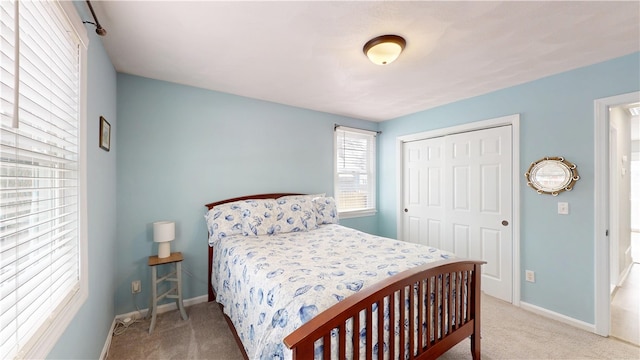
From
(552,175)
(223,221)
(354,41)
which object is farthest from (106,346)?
(552,175)

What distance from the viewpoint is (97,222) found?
1.81m

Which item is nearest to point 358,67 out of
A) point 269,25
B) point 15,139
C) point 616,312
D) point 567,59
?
point 269,25

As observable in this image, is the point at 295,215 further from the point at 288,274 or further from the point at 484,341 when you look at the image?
the point at 484,341

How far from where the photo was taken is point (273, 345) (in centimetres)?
133

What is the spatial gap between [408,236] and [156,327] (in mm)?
3456

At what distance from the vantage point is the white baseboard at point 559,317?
2363 mm

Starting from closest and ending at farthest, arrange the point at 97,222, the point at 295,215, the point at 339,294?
the point at 339,294
the point at 97,222
the point at 295,215

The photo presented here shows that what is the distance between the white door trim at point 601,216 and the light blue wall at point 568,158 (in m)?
0.04

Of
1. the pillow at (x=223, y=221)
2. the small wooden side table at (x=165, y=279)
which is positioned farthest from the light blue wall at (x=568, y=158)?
the small wooden side table at (x=165, y=279)

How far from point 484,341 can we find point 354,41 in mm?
2736

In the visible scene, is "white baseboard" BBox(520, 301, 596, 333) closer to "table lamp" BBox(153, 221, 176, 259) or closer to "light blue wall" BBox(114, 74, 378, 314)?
"light blue wall" BBox(114, 74, 378, 314)

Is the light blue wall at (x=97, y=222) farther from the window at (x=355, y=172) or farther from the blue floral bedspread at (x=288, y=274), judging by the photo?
the window at (x=355, y=172)

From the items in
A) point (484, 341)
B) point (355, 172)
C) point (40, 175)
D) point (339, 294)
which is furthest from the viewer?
point (355, 172)

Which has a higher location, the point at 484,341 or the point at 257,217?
the point at 257,217
